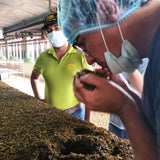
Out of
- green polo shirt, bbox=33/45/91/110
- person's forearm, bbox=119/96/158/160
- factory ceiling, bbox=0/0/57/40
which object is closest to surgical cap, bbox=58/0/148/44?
person's forearm, bbox=119/96/158/160

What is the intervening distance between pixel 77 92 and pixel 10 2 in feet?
17.8

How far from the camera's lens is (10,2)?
16.2ft

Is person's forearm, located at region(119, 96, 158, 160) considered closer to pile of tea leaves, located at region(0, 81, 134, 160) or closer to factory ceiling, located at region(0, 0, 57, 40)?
pile of tea leaves, located at region(0, 81, 134, 160)

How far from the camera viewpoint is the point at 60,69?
2.08 metres

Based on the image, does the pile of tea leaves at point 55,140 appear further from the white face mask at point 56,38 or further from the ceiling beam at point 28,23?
the ceiling beam at point 28,23

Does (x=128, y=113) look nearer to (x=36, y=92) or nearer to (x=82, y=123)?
(x=82, y=123)

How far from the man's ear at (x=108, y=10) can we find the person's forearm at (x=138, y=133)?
378 mm

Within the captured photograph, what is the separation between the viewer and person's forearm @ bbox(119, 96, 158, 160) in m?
0.61

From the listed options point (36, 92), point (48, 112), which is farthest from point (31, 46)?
point (48, 112)

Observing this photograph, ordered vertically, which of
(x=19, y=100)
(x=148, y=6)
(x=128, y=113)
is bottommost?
(x=19, y=100)

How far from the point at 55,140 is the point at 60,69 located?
1.19 m

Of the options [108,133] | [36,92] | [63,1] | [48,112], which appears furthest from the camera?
[36,92]

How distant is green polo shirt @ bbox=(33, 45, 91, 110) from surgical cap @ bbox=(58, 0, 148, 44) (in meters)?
1.26

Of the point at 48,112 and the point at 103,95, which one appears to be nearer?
the point at 103,95
